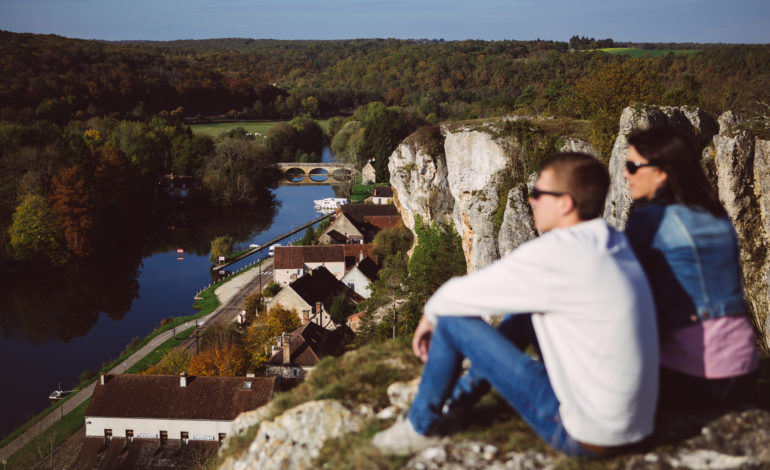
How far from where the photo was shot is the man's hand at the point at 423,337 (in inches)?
136

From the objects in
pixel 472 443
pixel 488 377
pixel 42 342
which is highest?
pixel 488 377

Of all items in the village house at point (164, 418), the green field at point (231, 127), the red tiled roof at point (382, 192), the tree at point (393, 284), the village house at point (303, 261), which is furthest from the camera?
the green field at point (231, 127)

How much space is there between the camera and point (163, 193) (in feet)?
208

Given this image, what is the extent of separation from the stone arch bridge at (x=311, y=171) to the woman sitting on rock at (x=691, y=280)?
73046 mm

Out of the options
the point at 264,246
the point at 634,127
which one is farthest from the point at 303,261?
the point at 634,127

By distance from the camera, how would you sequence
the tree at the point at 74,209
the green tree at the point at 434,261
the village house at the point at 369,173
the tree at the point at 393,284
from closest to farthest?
the tree at the point at 393,284 < the green tree at the point at 434,261 < the tree at the point at 74,209 < the village house at the point at 369,173

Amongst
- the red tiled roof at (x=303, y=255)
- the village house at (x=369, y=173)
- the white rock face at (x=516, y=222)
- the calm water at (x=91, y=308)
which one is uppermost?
the white rock face at (x=516, y=222)

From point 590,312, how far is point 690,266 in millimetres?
728

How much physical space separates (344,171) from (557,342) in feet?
250

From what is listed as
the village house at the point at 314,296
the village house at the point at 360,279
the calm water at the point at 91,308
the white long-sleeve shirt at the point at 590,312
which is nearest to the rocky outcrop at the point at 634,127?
the white long-sleeve shirt at the point at 590,312

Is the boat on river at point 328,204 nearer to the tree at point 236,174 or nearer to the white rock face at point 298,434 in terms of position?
the tree at point 236,174

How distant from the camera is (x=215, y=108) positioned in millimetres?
118750

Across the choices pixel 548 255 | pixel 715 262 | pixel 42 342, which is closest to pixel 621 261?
pixel 548 255

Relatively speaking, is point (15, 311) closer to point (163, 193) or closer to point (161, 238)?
point (161, 238)
